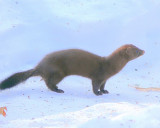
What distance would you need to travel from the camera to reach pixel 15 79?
5.17 meters

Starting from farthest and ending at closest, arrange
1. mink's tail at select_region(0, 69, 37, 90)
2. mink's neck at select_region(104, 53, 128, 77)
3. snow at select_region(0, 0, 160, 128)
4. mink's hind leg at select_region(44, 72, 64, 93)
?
1. mink's neck at select_region(104, 53, 128, 77)
2. mink's hind leg at select_region(44, 72, 64, 93)
3. mink's tail at select_region(0, 69, 37, 90)
4. snow at select_region(0, 0, 160, 128)

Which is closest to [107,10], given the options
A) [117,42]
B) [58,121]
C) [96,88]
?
[117,42]

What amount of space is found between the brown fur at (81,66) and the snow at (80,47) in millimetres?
183

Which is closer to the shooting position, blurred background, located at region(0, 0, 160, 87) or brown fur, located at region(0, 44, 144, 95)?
brown fur, located at region(0, 44, 144, 95)

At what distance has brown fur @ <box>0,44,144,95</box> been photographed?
532 cm

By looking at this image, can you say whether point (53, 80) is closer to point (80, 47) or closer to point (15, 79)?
point (15, 79)

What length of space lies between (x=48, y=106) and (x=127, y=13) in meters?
3.73

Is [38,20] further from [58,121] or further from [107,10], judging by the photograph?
[58,121]

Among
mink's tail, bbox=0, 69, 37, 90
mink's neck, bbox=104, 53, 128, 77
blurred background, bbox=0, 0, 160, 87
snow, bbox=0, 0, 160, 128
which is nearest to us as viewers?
snow, bbox=0, 0, 160, 128

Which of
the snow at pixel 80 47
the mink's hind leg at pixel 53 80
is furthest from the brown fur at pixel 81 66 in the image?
the snow at pixel 80 47

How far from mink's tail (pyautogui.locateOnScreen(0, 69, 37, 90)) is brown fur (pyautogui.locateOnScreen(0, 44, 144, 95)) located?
0.01 metres

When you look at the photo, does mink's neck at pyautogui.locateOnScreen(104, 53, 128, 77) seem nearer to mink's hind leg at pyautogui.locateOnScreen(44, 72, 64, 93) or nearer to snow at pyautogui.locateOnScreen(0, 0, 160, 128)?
snow at pyautogui.locateOnScreen(0, 0, 160, 128)

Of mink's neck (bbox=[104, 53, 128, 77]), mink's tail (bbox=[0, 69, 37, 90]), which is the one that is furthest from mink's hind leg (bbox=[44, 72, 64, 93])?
mink's neck (bbox=[104, 53, 128, 77])

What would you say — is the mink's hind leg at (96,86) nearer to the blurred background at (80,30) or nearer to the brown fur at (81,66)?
the brown fur at (81,66)
